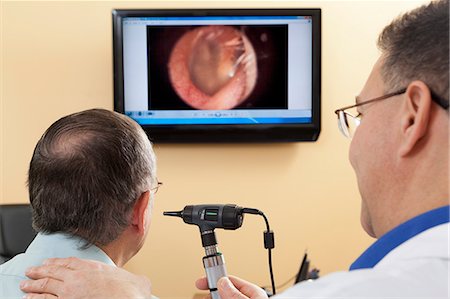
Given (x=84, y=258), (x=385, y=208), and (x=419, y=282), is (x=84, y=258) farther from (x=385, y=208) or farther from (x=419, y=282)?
(x=419, y=282)

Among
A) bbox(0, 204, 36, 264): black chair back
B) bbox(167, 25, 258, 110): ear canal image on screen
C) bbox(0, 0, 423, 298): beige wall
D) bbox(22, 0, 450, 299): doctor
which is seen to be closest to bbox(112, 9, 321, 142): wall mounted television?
bbox(167, 25, 258, 110): ear canal image on screen

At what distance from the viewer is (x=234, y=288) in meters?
1.53

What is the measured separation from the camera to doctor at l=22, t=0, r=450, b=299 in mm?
935

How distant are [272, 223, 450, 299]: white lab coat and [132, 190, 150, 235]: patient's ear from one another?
27.5 inches

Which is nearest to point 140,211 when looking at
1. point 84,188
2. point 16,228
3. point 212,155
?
point 84,188

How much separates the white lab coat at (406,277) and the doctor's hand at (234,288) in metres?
0.56

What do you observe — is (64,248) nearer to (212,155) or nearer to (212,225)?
(212,225)

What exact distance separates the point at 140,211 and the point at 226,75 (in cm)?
185

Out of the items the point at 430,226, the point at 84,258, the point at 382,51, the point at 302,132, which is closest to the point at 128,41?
the point at 302,132

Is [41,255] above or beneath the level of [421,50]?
beneath

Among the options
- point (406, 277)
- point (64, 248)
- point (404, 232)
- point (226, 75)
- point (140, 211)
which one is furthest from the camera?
point (226, 75)

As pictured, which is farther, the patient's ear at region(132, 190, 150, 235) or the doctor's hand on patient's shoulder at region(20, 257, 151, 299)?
the patient's ear at region(132, 190, 150, 235)

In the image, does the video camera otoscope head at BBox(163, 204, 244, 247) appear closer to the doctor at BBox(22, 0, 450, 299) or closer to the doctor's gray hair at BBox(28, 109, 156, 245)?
the doctor's gray hair at BBox(28, 109, 156, 245)

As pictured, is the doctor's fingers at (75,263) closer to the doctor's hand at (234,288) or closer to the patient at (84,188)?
the patient at (84,188)
